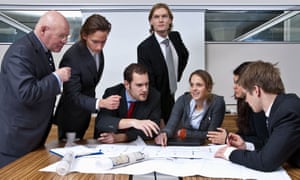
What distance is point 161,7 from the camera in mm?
2719

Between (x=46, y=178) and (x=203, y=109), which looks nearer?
(x=46, y=178)

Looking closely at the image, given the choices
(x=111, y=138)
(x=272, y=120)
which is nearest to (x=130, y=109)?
(x=111, y=138)

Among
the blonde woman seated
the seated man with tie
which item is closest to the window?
the blonde woman seated

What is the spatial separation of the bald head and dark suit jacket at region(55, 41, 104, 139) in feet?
0.82

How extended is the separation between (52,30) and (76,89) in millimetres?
345

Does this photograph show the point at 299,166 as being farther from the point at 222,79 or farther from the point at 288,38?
the point at 288,38

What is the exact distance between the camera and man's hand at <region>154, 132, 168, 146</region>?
1.90 meters

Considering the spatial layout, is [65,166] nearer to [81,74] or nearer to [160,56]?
[81,74]

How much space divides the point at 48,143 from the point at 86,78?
379mm

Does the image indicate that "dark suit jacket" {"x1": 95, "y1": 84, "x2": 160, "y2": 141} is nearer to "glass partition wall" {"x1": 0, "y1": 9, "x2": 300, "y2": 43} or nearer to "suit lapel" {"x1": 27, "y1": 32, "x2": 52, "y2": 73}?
"suit lapel" {"x1": 27, "y1": 32, "x2": 52, "y2": 73}

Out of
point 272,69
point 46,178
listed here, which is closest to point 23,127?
point 46,178

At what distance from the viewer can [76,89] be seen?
1.96 metres

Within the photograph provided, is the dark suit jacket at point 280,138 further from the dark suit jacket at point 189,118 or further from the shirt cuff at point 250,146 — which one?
the dark suit jacket at point 189,118

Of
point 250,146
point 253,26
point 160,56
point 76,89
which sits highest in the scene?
point 253,26
